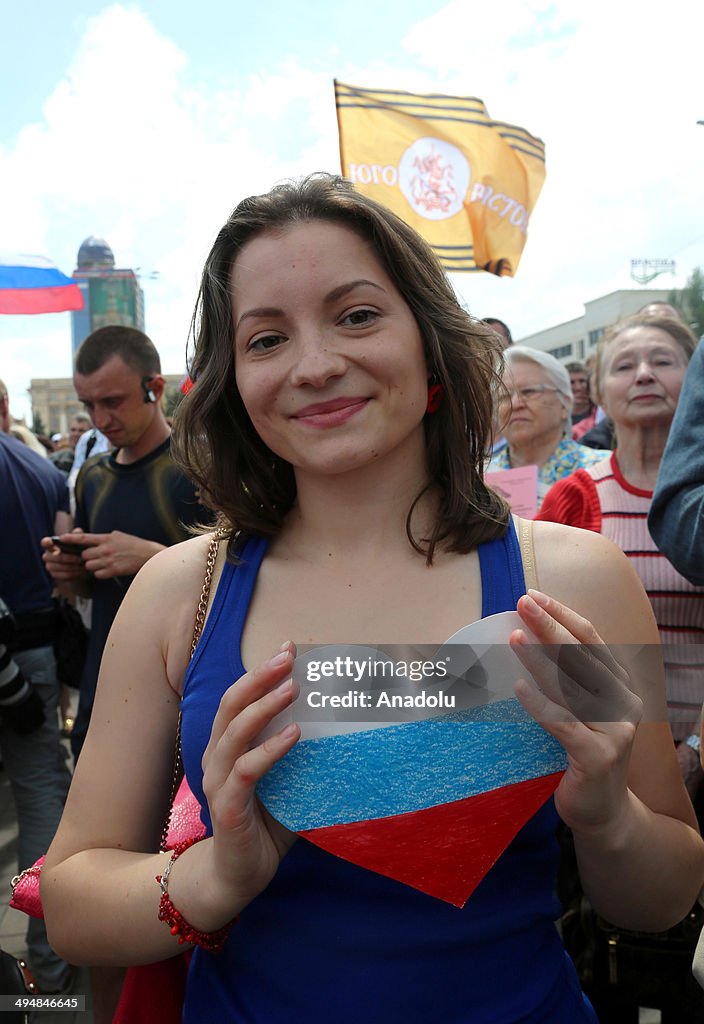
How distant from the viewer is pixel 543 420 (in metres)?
3.44

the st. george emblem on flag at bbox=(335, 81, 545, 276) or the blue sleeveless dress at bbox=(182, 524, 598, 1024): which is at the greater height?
the st. george emblem on flag at bbox=(335, 81, 545, 276)

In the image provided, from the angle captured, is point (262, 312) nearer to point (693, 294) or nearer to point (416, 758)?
point (416, 758)

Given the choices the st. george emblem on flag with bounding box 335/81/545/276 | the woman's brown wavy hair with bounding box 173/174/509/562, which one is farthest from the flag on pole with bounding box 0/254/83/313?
the woman's brown wavy hair with bounding box 173/174/509/562

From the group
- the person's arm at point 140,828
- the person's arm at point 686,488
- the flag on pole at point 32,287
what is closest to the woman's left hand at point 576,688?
the person's arm at point 140,828

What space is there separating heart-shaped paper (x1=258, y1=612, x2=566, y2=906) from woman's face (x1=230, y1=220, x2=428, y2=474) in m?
0.40

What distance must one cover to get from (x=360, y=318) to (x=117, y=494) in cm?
205

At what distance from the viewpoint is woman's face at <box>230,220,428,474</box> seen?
1215 mm

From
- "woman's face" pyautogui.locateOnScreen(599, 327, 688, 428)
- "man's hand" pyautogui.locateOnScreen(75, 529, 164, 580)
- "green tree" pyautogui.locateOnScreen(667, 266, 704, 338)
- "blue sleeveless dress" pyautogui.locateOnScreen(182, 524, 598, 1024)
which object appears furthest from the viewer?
"green tree" pyautogui.locateOnScreen(667, 266, 704, 338)

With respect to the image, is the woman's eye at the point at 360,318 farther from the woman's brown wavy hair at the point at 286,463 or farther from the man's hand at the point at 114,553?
the man's hand at the point at 114,553

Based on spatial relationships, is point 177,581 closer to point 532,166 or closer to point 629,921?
point 629,921

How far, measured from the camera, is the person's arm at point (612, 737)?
88cm

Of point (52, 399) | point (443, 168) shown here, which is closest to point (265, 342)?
point (443, 168)

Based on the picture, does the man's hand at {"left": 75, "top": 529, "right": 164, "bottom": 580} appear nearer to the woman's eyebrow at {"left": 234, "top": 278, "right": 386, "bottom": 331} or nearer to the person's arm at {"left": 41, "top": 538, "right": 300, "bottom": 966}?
the person's arm at {"left": 41, "top": 538, "right": 300, "bottom": 966}

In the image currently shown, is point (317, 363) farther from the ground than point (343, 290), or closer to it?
closer to it
